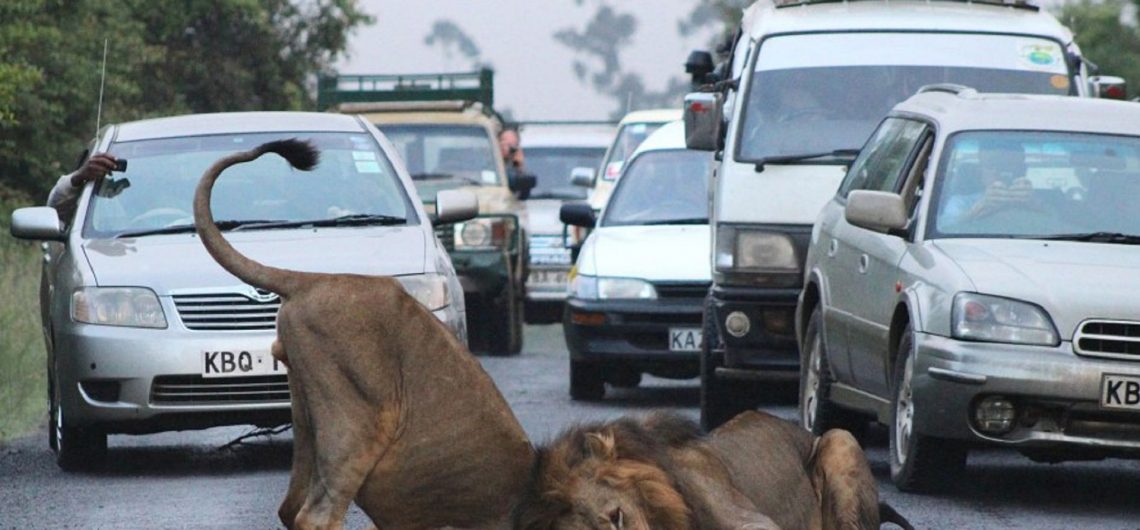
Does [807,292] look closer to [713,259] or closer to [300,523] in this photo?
[713,259]

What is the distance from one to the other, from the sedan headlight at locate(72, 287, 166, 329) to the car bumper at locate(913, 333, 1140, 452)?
3.52 m

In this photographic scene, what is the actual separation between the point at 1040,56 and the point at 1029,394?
4604 mm

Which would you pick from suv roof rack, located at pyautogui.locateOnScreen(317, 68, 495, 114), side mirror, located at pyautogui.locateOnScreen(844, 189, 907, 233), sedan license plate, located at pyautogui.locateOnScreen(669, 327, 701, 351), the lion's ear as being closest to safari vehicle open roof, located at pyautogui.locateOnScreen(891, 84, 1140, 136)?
side mirror, located at pyautogui.locateOnScreen(844, 189, 907, 233)

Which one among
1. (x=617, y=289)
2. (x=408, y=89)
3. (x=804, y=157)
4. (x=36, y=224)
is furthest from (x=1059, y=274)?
(x=408, y=89)

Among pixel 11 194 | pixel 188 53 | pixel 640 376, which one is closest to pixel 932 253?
pixel 640 376

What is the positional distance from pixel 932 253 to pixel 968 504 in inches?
40.8

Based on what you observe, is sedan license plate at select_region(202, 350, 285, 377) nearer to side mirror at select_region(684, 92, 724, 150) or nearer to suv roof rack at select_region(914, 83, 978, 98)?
suv roof rack at select_region(914, 83, 978, 98)

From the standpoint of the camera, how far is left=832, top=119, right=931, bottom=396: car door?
1045cm

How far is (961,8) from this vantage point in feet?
46.6

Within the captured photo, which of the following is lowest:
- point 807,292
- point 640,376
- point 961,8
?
point 640,376

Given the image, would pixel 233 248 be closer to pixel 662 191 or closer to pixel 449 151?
pixel 662 191

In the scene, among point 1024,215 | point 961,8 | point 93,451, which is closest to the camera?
point 1024,215

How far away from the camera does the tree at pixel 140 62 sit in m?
22.2

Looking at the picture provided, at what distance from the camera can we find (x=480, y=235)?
802 inches
